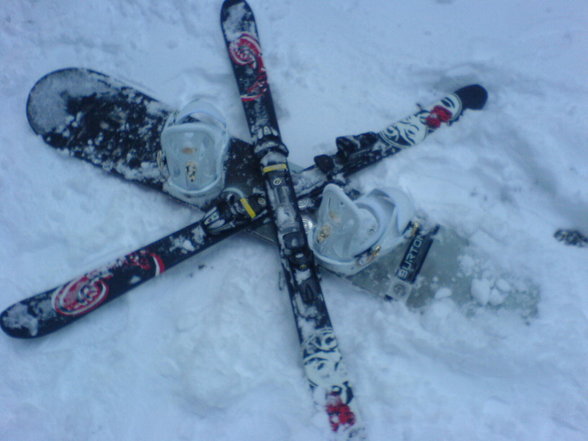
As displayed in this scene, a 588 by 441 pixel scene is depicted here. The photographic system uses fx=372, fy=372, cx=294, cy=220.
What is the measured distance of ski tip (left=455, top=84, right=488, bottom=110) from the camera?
1814mm

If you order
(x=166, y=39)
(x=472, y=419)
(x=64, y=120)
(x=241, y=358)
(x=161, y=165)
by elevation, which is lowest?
(x=472, y=419)

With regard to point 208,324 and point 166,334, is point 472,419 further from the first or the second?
point 166,334

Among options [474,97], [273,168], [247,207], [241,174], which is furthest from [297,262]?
[474,97]

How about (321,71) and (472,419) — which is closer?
(472,419)

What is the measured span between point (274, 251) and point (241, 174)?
41 cm

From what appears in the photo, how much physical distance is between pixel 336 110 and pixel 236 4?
769 millimetres

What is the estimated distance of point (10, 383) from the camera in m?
1.58

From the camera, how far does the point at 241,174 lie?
179 centimetres

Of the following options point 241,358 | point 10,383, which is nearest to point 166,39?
point 241,358

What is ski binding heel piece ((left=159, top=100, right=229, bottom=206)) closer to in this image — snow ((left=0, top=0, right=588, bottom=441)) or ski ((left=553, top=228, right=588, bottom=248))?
snow ((left=0, top=0, right=588, bottom=441))

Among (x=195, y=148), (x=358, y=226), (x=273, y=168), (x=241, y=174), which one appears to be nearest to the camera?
(x=358, y=226)

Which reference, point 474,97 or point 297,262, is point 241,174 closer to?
point 297,262

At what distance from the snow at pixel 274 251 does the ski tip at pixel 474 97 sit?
46mm

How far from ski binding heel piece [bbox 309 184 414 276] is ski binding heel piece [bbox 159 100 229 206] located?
1.69 ft
